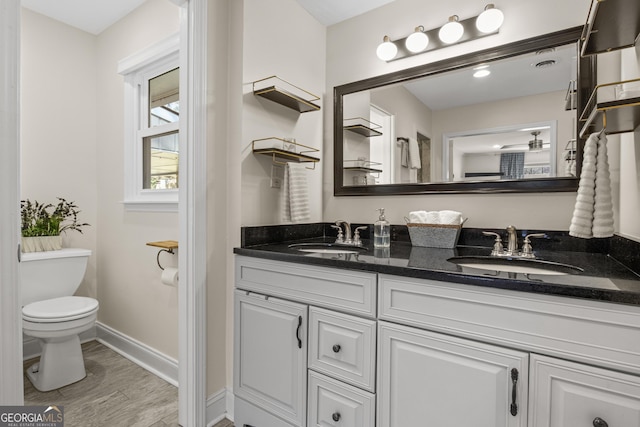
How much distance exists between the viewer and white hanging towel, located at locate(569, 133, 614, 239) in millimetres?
1021

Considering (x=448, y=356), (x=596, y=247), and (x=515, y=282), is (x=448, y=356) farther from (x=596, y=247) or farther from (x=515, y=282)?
(x=596, y=247)

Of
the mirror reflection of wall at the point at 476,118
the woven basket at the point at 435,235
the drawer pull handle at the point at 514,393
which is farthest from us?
the woven basket at the point at 435,235

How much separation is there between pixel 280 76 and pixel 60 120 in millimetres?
1890

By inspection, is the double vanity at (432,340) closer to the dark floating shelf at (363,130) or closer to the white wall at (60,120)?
the dark floating shelf at (363,130)

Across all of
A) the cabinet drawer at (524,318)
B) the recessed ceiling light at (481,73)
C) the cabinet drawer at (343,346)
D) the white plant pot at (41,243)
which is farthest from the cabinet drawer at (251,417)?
the recessed ceiling light at (481,73)

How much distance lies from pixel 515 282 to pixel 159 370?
7.21 feet

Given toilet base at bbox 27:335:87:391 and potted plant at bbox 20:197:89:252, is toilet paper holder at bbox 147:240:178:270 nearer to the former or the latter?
toilet base at bbox 27:335:87:391

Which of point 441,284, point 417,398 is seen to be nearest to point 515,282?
point 441,284

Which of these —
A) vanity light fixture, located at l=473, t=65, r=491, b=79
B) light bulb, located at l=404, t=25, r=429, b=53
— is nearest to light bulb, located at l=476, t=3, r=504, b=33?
vanity light fixture, located at l=473, t=65, r=491, b=79

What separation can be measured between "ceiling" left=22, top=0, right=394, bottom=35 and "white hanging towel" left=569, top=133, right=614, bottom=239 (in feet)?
4.79

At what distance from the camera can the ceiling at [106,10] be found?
1.95 meters

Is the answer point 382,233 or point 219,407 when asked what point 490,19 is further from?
point 219,407

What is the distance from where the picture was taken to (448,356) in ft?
3.35

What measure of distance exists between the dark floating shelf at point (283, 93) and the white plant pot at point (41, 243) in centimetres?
191
